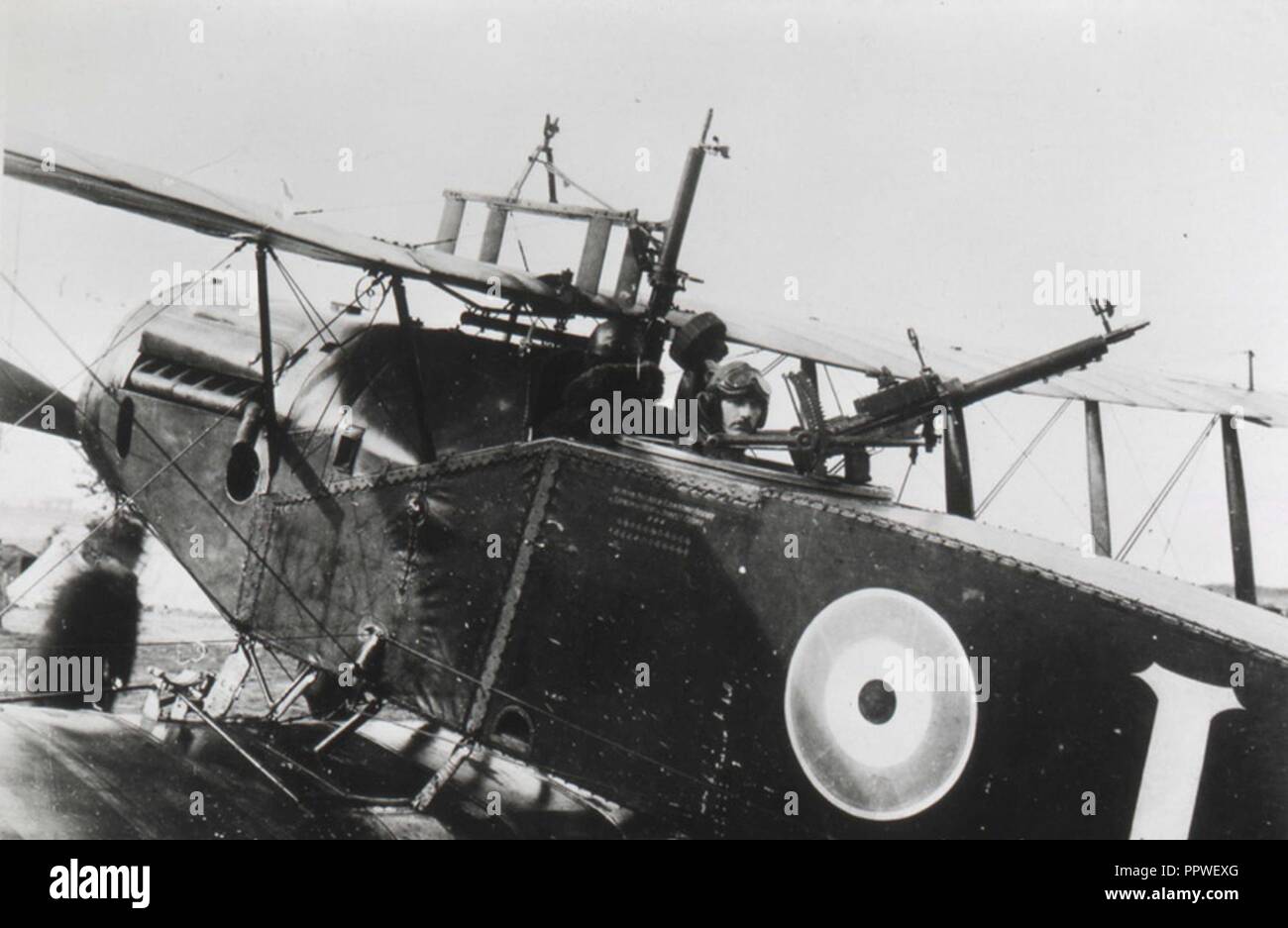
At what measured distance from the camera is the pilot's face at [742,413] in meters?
5.04

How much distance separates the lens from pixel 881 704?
363 centimetres

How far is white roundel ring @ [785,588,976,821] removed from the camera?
3.51m

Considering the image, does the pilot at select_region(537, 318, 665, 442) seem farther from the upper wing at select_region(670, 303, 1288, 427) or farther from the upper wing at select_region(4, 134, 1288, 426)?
the upper wing at select_region(670, 303, 1288, 427)

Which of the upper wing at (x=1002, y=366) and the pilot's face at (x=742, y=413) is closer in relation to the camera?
the pilot's face at (x=742, y=413)

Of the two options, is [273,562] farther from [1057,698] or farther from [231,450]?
[1057,698]

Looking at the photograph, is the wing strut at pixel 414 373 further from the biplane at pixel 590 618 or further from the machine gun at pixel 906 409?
the machine gun at pixel 906 409

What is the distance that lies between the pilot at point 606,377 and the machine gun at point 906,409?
79 cm

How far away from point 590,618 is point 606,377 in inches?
59.3

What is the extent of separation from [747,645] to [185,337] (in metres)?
5.07

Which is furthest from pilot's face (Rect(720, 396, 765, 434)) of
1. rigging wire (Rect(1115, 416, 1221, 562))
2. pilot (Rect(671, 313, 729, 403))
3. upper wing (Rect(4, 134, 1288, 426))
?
rigging wire (Rect(1115, 416, 1221, 562))

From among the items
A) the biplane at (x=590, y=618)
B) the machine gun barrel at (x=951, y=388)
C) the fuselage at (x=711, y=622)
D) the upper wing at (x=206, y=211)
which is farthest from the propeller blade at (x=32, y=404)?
the machine gun barrel at (x=951, y=388)

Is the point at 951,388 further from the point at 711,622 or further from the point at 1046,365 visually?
the point at 711,622

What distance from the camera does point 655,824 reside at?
4246mm
